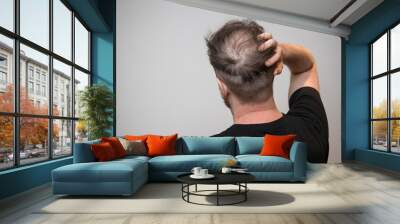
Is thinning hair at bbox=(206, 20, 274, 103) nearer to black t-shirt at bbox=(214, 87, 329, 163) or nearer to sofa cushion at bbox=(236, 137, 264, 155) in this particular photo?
black t-shirt at bbox=(214, 87, 329, 163)

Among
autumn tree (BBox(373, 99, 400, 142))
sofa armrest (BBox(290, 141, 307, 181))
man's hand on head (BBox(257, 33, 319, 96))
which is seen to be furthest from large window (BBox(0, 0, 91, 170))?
Result: autumn tree (BBox(373, 99, 400, 142))

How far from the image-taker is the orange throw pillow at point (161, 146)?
20.6ft

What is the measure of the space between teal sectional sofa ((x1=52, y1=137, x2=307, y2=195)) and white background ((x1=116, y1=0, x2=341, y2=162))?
1.10 meters

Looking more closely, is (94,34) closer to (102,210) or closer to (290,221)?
(102,210)

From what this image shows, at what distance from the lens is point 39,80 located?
550 cm

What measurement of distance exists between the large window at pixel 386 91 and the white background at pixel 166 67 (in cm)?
159

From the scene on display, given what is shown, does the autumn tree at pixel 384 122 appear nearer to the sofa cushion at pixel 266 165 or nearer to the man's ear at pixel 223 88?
the sofa cushion at pixel 266 165

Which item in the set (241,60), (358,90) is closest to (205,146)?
(241,60)

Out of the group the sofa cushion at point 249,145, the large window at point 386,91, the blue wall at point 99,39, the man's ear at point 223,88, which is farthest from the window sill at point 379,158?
the blue wall at point 99,39

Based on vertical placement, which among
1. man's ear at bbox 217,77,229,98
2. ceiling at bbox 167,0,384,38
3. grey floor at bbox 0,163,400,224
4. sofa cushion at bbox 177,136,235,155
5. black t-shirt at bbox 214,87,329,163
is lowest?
grey floor at bbox 0,163,400,224

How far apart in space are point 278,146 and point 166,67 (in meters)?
2.84

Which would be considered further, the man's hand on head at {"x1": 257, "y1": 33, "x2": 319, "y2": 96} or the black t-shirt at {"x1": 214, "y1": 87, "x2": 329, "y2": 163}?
the man's hand on head at {"x1": 257, "y1": 33, "x2": 319, "y2": 96}

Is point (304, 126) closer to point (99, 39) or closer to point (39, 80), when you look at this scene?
point (99, 39)

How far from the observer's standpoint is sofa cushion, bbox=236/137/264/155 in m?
6.40
